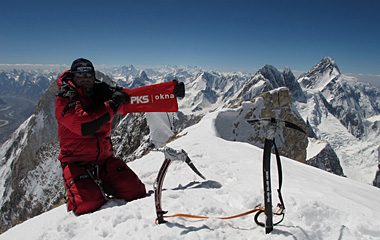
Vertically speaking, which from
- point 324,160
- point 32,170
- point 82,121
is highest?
point 82,121

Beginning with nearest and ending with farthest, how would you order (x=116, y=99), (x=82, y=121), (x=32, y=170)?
(x=82, y=121) → (x=116, y=99) → (x=32, y=170)

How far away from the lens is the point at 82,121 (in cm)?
433

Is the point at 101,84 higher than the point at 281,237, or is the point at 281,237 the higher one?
the point at 101,84

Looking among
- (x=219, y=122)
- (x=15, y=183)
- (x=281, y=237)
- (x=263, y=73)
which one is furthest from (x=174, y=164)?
(x=263, y=73)

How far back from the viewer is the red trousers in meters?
4.32

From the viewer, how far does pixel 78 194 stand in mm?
4383

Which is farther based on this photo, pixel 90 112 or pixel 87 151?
pixel 87 151

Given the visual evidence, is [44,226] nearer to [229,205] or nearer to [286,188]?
[229,205]

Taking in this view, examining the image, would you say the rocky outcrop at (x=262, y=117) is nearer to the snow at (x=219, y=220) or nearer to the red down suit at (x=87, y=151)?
the red down suit at (x=87, y=151)

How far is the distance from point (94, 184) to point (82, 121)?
146cm

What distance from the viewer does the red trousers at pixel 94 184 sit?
4324mm

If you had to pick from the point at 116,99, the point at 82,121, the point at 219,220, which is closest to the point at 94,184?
the point at 82,121

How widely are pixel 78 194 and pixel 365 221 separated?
5.17 metres

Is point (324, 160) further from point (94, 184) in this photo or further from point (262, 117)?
point (94, 184)
